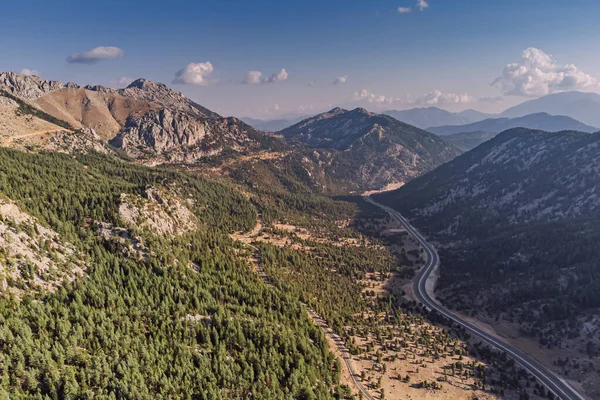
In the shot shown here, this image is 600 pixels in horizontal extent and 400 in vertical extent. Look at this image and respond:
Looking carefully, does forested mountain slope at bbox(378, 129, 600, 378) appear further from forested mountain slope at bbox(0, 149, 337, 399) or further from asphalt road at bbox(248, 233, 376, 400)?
forested mountain slope at bbox(0, 149, 337, 399)

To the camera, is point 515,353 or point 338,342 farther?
point 515,353

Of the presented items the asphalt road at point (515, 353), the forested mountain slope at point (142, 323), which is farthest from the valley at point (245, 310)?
the asphalt road at point (515, 353)

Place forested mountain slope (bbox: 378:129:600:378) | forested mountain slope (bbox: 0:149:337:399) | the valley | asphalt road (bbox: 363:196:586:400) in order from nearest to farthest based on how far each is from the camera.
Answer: forested mountain slope (bbox: 0:149:337:399)
the valley
asphalt road (bbox: 363:196:586:400)
forested mountain slope (bbox: 378:129:600:378)

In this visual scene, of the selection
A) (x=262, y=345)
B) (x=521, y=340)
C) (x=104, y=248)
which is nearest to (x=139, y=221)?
(x=104, y=248)

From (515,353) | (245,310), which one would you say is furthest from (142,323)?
(515,353)

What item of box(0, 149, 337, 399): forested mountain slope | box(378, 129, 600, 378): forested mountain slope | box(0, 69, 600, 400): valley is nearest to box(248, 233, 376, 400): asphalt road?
box(0, 69, 600, 400): valley

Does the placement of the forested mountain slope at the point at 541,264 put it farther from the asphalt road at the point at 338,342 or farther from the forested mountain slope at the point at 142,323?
the forested mountain slope at the point at 142,323

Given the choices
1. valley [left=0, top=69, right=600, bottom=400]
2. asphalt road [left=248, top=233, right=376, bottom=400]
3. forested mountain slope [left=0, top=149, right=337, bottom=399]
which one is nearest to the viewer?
forested mountain slope [left=0, top=149, right=337, bottom=399]

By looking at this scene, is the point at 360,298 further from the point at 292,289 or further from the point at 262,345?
the point at 262,345

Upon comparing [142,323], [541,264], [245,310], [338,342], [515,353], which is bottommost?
[515,353]

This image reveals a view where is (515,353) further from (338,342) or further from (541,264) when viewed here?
(541,264)

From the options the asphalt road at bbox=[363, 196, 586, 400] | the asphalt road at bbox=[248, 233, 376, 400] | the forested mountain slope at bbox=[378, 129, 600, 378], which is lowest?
the asphalt road at bbox=[363, 196, 586, 400]
